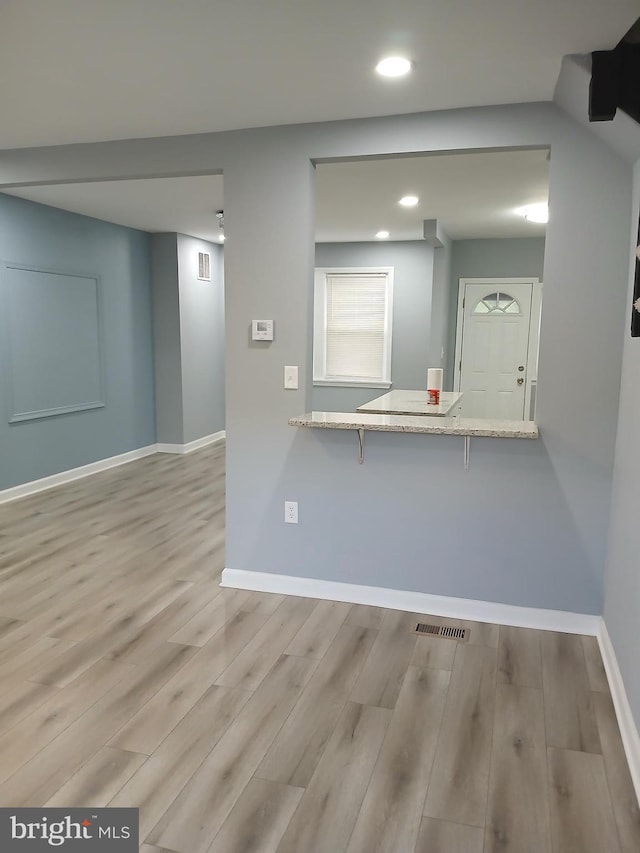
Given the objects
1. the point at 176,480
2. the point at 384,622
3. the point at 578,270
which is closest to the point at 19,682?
the point at 384,622

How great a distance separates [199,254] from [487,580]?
5.63m

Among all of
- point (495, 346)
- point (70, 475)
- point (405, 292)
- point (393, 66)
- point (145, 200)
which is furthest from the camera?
point (405, 292)

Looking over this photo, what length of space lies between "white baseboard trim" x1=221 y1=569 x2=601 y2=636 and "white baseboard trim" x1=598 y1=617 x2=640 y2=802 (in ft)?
0.53

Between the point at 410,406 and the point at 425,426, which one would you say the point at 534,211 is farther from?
the point at 425,426

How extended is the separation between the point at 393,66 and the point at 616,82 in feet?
2.69

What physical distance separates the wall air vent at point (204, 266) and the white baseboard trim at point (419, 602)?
4845 millimetres

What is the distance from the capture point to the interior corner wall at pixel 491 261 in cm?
716

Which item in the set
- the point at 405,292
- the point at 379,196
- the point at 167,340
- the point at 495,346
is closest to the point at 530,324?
the point at 495,346

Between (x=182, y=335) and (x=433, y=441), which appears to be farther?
(x=182, y=335)

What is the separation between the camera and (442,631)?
304 cm

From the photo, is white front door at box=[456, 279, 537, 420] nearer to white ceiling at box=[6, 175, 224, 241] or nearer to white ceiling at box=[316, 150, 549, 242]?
white ceiling at box=[316, 150, 549, 242]

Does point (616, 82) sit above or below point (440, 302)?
above

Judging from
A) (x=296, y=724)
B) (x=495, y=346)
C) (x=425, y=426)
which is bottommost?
(x=296, y=724)

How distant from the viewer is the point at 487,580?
313cm
